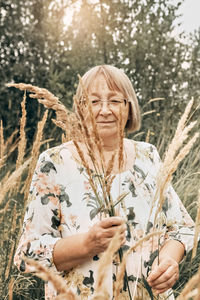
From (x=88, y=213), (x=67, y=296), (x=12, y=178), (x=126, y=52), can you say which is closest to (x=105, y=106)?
(x=88, y=213)

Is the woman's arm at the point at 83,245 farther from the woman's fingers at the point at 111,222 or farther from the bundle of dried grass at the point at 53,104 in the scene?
the bundle of dried grass at the point at 53,104

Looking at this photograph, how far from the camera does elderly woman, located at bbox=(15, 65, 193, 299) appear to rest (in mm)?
1432

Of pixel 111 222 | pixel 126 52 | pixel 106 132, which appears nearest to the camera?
pixel 111 222

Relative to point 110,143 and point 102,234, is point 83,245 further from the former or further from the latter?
point 110,143

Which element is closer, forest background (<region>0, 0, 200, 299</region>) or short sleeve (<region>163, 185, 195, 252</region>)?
short sleeve (<region>163, 185, 195, 252</region>)

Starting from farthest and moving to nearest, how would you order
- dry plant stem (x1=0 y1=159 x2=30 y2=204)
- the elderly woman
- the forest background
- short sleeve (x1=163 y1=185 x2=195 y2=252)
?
1. the forest background
2. short sleeve (x1=163 y1=185 x2=195 y2=252)
3. the elderly woman
4. dry plant stem (x1=0 y1=159 x2=30 y2=204)

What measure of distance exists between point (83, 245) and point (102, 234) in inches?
8.7

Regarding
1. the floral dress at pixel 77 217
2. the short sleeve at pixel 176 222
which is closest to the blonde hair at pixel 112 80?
the floral dress at pixel 77 217

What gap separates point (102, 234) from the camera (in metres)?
1.10

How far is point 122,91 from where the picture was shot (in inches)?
66.4

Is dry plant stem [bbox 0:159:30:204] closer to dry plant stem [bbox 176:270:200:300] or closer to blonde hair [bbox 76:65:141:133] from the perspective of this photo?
dry plant stem [bbox 176:270:200:300]

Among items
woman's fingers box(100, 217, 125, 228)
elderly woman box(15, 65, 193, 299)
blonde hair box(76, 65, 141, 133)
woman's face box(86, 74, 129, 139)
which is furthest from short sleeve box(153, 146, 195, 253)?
woman's fingers box(100, 217, 125, 228)

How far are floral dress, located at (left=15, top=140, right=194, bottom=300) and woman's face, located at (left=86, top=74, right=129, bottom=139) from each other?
0.63 feet

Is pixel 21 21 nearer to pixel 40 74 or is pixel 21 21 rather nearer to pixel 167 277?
pixel 40 74
